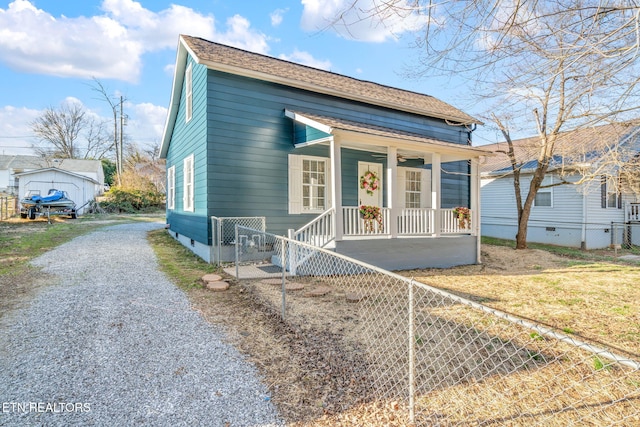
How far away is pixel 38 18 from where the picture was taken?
18.8 metres

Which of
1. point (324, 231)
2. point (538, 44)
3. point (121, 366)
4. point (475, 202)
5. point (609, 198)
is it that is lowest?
point (121, 366)

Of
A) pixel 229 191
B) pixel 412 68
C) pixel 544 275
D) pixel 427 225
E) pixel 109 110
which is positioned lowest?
pixel 544 275

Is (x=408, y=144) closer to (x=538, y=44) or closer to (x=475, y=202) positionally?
(x=475, y=202)

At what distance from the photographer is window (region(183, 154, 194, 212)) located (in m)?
9.71

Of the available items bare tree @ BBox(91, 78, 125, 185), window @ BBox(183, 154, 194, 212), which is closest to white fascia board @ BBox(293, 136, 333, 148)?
window @ BBox(183, 154, 194, 212)

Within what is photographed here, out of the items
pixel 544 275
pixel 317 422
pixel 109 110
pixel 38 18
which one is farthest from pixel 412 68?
pixel 109 110

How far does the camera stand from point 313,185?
31.2 feet

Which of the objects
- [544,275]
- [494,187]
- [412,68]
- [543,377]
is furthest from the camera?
[494,187]

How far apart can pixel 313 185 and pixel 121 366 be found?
6.92m

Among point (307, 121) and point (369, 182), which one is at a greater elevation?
point (307, 121)

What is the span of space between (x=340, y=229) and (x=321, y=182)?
7.87 ft

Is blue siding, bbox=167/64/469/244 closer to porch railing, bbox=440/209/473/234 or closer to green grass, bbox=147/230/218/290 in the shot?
green grass, bbox=147/230/218/290

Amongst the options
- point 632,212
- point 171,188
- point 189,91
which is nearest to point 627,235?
point 632,212

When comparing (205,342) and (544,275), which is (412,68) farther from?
(544,275)
